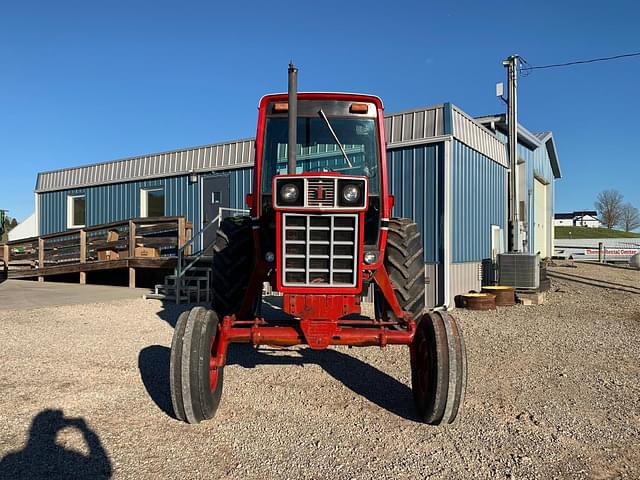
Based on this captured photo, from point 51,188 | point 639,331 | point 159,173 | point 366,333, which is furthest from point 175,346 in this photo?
point 51,188

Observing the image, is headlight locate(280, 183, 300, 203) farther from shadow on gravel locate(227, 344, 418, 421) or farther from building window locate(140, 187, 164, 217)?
building window locate(140, 187, 164, 217)

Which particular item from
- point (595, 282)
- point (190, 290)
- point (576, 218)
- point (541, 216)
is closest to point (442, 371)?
point (190, 290)

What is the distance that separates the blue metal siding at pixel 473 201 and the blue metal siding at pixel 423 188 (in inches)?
15.1

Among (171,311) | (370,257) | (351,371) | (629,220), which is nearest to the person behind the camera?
(370,257)

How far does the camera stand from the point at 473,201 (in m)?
11.3

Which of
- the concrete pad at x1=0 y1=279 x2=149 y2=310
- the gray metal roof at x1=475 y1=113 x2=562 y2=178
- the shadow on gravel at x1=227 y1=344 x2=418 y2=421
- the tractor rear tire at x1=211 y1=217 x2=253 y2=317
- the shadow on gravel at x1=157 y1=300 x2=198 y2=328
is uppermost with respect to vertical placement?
the gray metal roof at x1=475 y1=113 x2=562 y2=178

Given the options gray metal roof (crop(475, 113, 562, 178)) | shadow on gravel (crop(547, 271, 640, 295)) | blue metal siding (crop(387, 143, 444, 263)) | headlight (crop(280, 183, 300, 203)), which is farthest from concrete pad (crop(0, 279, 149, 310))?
shadow on gravel (crop(547, 271, 640, 295))

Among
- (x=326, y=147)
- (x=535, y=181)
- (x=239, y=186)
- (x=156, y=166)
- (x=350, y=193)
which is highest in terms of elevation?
(x=535, y=181)

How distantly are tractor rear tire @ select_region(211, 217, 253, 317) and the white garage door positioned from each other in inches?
744

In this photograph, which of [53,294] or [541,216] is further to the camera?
[541,216]

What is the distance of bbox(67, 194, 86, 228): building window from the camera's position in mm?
16562

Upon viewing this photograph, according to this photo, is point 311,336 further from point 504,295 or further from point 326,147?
point 504,295

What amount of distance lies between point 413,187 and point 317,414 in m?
6.79

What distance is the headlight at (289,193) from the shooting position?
3.88m
